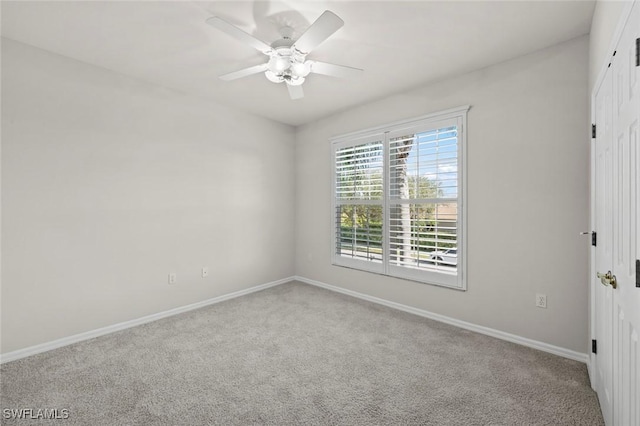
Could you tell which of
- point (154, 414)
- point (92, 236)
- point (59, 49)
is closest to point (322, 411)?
point (154, 414)

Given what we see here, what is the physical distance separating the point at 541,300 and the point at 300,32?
2.97 meters

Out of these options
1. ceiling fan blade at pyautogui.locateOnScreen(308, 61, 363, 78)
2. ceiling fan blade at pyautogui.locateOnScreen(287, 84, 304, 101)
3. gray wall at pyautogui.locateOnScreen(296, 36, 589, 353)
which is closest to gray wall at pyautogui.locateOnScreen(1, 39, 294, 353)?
ceiling fan blade at pyautogui.locateOnScreen(287, 84, 304, 101)

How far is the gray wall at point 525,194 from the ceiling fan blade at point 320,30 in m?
1.78

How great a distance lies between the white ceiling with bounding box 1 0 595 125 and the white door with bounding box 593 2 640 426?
0.82m

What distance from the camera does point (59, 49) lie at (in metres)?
2.54

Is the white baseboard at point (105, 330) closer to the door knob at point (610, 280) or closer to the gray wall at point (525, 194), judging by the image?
the gray wall at point (525, 194)

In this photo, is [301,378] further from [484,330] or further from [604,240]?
[604,240]

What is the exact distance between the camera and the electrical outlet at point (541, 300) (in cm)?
254

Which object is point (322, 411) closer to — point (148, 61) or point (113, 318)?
point (113, 318)

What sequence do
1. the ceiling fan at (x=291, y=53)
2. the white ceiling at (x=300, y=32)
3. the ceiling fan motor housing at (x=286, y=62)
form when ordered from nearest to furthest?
the ceiling fan at (x=291, y=53) → the white ceiling at (x=300, y=32) → the ceiling fan motor housing at (x=286, y=62)

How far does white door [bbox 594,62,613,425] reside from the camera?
1589 mm

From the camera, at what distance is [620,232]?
1371 millimetres

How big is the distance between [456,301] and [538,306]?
70 cm

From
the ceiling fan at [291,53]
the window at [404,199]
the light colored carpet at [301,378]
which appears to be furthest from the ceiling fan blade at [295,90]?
Result: the light colored carpet at [301,378]
